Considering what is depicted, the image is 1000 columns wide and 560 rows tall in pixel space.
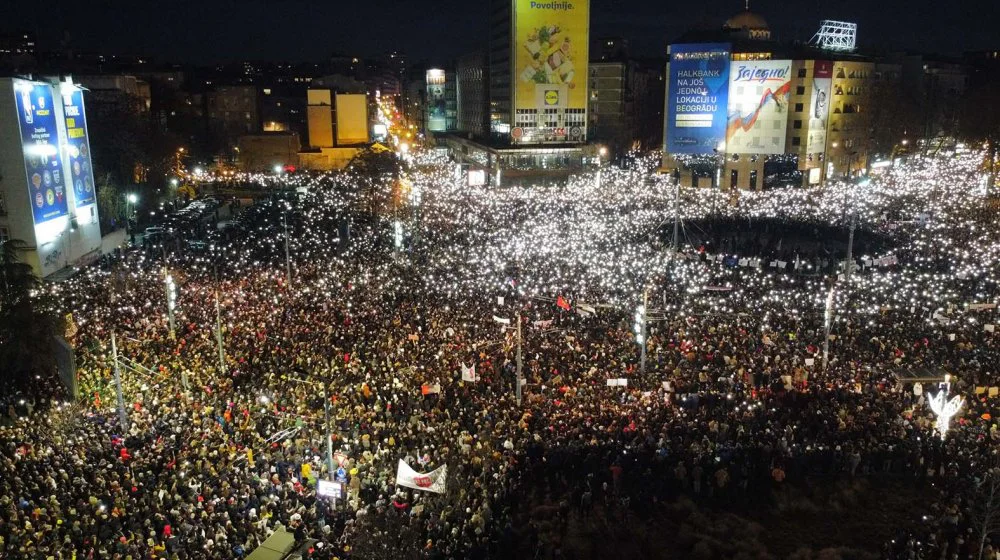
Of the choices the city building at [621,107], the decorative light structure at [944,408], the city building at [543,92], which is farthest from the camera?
the city building at [621,107]

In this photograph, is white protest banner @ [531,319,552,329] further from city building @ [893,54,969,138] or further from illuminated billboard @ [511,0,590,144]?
city building @ [893,54,969,138]

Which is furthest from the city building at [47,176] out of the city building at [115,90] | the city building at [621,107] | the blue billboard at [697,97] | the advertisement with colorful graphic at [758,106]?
the city building at [621,107]

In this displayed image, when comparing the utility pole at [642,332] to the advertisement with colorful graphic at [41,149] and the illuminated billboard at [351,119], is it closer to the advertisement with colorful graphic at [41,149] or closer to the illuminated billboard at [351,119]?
the advertisement with colorful graphic at [41,149]

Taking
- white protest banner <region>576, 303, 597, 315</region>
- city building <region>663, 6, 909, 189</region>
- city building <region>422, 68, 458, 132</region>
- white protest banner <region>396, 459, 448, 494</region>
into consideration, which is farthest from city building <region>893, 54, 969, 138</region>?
city building <region>422, 68, 458, 132</region>

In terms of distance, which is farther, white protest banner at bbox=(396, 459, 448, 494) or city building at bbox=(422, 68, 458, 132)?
city building at bbox=(422, 68, 458, 132)

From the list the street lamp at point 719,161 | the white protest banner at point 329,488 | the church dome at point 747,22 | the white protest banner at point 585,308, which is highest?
the church dome at point 747,22

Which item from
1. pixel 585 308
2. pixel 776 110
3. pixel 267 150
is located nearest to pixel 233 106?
pixel 267 150
